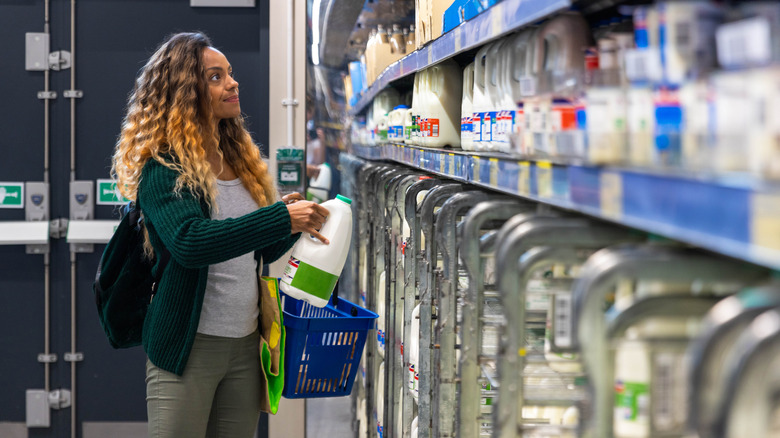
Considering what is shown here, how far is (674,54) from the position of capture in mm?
857

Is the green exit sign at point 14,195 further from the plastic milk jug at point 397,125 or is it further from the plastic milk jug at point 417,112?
the plastic milk jug at point 417,112

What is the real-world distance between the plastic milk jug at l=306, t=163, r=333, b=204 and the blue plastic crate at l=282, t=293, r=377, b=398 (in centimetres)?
226

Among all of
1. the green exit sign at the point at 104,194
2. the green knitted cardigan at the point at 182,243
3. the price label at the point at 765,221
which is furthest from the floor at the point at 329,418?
the price label at the point at 765,221

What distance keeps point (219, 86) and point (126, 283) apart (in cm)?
73

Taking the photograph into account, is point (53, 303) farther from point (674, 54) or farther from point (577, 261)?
point (674, 54)

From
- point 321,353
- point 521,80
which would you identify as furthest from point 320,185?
point 521,80

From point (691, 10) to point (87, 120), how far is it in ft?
15.1

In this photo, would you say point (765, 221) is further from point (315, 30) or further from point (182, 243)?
point (315, 30)

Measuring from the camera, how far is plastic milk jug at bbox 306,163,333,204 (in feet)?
17.3

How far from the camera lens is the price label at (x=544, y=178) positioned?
123 centimetres

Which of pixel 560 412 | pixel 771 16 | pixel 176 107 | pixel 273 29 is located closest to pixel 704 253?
pixel 771 16

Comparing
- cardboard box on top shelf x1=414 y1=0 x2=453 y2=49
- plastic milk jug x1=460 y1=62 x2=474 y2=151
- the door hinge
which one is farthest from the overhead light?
plastic milk jug x1=460 y1=62 x2=474 y2=151

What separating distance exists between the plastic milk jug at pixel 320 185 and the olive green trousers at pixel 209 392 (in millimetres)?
2451

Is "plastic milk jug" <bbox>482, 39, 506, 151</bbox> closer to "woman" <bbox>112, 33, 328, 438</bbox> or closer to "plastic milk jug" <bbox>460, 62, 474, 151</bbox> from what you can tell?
"plastic milk jug" <bbox>460, 62, 474, 151</bbox>
